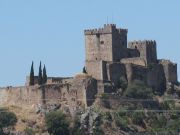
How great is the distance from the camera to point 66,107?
5236 inches

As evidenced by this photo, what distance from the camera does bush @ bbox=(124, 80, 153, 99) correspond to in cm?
13550

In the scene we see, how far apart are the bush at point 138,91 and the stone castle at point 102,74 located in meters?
1.32

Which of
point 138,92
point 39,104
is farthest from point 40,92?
point 138,92

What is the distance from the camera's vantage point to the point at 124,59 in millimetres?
139750

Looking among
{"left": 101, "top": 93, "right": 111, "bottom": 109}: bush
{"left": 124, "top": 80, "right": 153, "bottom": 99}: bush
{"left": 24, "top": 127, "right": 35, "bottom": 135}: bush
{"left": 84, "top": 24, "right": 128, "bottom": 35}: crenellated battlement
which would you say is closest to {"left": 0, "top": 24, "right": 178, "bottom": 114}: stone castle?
{"left": 84, "top": 24, "right": 128, "bottom": 35}: crenellated battlement

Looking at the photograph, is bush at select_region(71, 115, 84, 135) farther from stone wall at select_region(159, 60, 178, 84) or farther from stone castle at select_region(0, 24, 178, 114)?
stone wall at select_region(159, 60, 178, 84)

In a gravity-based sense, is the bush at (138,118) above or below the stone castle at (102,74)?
below

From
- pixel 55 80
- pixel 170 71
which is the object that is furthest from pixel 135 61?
pixel 55 80

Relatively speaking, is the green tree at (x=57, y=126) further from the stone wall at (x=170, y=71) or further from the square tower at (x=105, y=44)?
the stone wall at (x=170, y=71)

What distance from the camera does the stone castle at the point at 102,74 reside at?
438 feet

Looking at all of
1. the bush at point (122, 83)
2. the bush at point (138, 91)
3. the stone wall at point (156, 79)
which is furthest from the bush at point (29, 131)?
the stone wall at point (156, 79)

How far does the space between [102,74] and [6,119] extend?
11090 mm

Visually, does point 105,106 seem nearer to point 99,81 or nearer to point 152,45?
point 99,81

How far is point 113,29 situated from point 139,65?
4545mm
